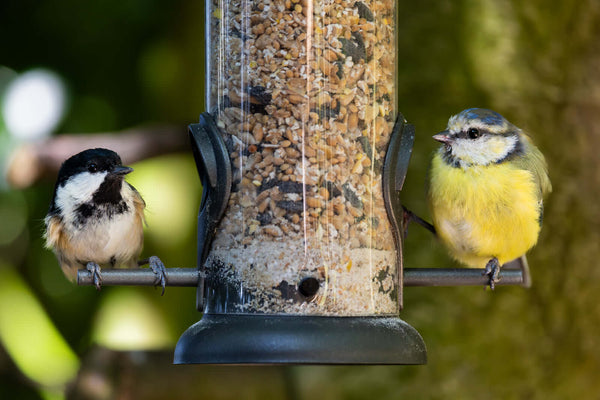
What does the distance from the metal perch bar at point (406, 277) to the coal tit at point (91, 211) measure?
2.05 feet

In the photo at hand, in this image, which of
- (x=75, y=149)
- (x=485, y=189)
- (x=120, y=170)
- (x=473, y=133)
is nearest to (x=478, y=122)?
(x=473, y=133)

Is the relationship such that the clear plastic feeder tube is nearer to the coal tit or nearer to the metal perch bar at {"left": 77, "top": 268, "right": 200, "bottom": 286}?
the metal perch bar at {"left": 77, "top": 268, "right": 200, "bottom": 286}

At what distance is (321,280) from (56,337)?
243cm

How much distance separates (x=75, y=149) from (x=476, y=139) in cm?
214

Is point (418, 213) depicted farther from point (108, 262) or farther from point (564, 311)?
point (108, 262)

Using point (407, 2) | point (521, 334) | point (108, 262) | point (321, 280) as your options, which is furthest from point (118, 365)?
point (407, 2)

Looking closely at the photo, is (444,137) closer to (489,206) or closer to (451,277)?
(489,206)

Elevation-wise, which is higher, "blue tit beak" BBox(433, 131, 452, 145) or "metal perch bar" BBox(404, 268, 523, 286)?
"blue tit beak" BBox(433, 131, 452, 145)

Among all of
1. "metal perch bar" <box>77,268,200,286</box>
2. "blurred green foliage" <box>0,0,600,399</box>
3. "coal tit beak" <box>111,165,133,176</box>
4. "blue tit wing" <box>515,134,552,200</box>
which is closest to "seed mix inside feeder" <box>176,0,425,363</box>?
"metal perch bar" <box>77,268,200,286</box>

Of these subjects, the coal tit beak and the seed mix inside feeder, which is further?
the coal tit beak

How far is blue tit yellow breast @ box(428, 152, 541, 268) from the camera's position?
351 cm

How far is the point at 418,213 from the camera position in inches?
169

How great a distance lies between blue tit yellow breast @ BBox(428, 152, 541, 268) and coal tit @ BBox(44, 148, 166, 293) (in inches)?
54.2

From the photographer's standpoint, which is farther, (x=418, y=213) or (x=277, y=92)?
(x=418, y=213)
